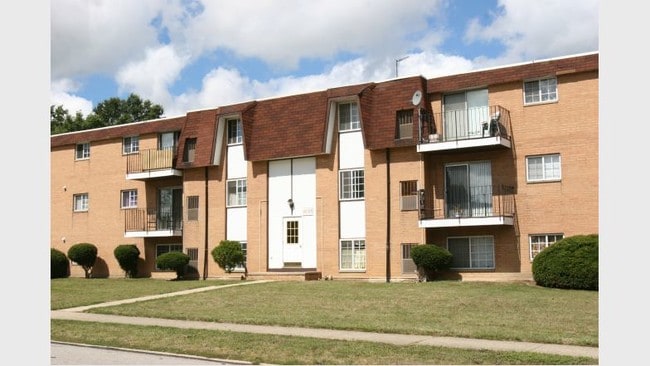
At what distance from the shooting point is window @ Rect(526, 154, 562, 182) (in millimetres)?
26078

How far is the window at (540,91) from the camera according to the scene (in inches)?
1038

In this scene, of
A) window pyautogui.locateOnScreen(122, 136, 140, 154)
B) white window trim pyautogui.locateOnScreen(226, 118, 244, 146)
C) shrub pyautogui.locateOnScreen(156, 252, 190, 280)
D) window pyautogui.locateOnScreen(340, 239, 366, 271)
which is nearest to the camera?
window pyautogui.locateOnScreen(340, 239, 366, 271)

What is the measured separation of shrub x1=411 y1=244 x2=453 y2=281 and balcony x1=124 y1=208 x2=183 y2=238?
42.2 ft

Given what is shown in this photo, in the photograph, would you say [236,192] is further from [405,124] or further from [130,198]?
[405,124]

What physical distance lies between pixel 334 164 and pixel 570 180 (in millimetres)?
9614

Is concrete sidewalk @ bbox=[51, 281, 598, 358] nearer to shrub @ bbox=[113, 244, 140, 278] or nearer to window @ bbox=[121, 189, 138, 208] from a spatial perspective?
shrub @ bbox=[113, 244, 140, 278]

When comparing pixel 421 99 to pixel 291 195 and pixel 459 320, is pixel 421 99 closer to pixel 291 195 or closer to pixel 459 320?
pixel 291 195

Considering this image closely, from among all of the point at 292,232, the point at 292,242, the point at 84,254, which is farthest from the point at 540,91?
the point at 84,254

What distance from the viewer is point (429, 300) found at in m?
20.5

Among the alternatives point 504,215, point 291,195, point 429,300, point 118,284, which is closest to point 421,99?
point 504,215

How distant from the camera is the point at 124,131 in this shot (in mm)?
37531

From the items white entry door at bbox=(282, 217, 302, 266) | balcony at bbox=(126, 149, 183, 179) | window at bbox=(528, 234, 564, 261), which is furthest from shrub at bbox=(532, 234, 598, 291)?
balcony at bbox=(126, 149, 183, 179)

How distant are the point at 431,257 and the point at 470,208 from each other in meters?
2.57

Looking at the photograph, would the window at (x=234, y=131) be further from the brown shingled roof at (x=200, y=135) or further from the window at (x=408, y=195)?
the window at (x=408, y=195)
